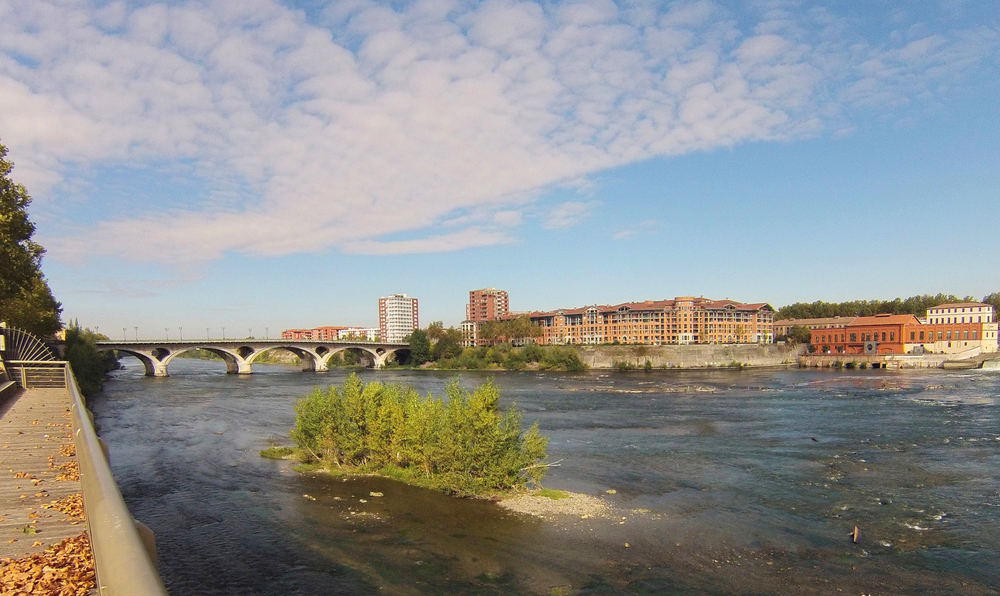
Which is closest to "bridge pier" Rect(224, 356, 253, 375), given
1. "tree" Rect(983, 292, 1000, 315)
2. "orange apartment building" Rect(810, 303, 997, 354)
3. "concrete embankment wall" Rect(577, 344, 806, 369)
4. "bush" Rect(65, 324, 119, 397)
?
"bush" Rect(65, 324, 119, 397)

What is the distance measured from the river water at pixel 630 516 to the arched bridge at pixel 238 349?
192ft

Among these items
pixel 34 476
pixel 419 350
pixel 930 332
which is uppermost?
pixel 34 476

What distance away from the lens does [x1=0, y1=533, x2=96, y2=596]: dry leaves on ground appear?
4.90 meters

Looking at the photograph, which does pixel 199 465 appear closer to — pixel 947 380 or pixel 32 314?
pixel 32 314

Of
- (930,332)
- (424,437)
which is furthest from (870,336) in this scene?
(424,437)

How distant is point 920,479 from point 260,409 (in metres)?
52.9

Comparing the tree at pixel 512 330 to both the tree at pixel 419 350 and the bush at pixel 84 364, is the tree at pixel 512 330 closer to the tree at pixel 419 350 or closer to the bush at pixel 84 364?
the tree at pixel 419 350

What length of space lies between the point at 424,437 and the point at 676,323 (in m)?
127

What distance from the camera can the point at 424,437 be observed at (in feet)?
92.9

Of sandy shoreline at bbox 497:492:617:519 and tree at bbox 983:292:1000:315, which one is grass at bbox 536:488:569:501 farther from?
tree at bbox 983:292:1000:315

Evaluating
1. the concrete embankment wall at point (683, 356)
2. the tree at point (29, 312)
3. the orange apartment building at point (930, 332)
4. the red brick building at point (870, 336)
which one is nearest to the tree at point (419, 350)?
the concrete embankment wall at point (683, 356)

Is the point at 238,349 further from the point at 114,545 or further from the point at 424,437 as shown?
the point at 114,545

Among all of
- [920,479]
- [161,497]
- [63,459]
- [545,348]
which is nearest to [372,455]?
[161,497]

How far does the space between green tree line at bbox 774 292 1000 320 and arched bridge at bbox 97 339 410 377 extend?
11999 centimetres
